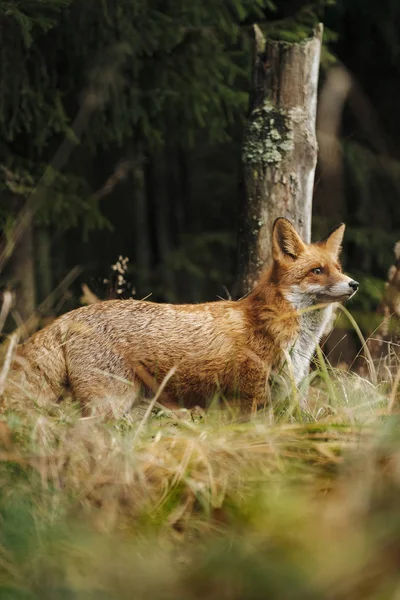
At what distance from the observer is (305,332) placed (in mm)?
4711

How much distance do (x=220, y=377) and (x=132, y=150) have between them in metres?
6.83

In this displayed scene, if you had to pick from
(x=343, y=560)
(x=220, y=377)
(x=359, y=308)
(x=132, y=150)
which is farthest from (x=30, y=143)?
(x=343, y=560)

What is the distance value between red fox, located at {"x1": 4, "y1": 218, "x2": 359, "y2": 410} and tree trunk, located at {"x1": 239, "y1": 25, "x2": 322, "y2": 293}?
0.91 m

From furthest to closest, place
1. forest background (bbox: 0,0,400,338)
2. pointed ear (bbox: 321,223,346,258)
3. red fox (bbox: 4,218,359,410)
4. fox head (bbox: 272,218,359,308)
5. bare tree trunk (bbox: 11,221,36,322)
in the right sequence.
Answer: bare tree trunk (bbox: 11,221,36,322), forest background (bbox: 0,0,400,338), pointed ear (bbox: 321,223,346,258), fox head (bbox: 272,218,359,308), red fox (bbox: 4,218,359,410)

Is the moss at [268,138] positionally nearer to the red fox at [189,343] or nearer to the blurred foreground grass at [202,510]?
the red fox at [189,343]

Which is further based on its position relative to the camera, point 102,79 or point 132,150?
point 132,150

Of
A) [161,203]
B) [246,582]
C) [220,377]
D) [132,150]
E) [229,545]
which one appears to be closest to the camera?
[246,582]

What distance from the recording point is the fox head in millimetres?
4809

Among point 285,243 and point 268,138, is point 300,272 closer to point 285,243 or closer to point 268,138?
point 285,243

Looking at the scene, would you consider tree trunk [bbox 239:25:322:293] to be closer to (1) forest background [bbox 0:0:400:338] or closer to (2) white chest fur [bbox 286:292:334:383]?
(1) forest background [bbox 0:0:400:338]

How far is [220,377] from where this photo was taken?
4.52 meters

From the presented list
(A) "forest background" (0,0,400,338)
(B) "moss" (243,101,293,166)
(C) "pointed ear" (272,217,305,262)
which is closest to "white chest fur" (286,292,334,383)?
(C) "pointed ear" (272,217,305,262)

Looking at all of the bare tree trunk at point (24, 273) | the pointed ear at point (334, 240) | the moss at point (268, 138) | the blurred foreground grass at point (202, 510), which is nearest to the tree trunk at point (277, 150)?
the moss at point (268, 138)

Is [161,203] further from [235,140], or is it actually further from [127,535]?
[127,535]
